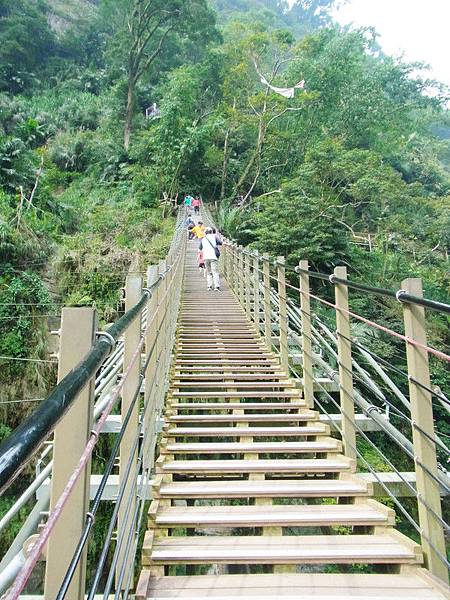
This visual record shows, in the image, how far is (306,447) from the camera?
2.56m

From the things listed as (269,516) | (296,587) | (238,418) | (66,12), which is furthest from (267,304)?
(66,12)

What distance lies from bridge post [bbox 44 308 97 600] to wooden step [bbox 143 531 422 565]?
0.96m

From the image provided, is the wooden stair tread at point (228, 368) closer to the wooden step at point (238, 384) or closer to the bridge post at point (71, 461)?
the wooden step at point (238, 384)

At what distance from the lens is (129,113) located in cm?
2373

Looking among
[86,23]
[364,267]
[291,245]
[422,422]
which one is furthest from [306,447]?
[86,23]

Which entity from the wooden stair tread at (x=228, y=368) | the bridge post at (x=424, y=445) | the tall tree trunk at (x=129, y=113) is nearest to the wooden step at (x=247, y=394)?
the wooden stair tread at (x=228, y=368)

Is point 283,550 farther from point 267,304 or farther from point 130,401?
point 267,304

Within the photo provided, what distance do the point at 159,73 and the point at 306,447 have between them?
31278 mm

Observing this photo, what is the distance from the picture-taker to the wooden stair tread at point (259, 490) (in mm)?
2062

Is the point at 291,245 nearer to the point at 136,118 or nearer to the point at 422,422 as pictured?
the point at 422,422

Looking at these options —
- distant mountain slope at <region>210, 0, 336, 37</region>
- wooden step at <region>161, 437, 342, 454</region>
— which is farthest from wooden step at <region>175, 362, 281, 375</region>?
distant mountain slope at <region>210, 0, 336, 37</region>

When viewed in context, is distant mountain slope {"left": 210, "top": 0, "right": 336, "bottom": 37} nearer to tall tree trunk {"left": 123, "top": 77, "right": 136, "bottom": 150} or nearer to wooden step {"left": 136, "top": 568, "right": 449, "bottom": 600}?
tall tree trunk {"left": 123, "top": 77, "right": 136, "bottom": 150}

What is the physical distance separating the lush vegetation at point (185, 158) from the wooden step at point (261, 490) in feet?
18.3

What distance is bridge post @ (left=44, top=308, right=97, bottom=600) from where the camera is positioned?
79cm
